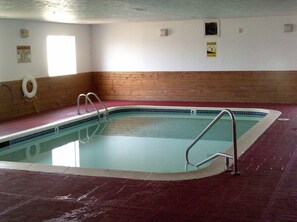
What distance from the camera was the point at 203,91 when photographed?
41.5 ft

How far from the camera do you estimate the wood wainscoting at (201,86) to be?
11.9m

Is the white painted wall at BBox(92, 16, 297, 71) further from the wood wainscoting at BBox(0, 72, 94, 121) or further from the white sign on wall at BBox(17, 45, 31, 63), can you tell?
the white sign on wall at BBox(17, 45, 31, 63)

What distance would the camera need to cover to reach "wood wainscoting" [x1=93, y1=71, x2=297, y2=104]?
1188cm

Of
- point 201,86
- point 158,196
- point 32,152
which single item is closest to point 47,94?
point 32,152

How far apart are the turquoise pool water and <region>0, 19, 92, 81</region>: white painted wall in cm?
204

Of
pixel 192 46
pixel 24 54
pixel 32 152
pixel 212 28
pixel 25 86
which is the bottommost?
pixel 32 152

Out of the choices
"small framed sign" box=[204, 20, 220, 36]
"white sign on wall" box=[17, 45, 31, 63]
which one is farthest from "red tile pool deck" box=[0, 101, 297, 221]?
"small framed sign" box=[204, 20, 220, 36]

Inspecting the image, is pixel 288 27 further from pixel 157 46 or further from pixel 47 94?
pixel 47 94

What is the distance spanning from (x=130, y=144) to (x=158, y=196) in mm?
3935

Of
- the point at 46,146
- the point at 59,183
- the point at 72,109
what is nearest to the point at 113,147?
the point at 46,146

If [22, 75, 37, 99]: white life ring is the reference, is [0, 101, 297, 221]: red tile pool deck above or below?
below

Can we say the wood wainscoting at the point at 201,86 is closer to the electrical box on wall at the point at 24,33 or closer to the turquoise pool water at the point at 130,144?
the turquoise pool water at the point at 130,144

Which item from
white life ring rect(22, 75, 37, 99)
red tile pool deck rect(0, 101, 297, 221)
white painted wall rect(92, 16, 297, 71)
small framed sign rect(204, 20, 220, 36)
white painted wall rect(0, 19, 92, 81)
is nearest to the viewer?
red tile pool deck rect(0, 101, 297, 221)

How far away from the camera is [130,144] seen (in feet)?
27.4
